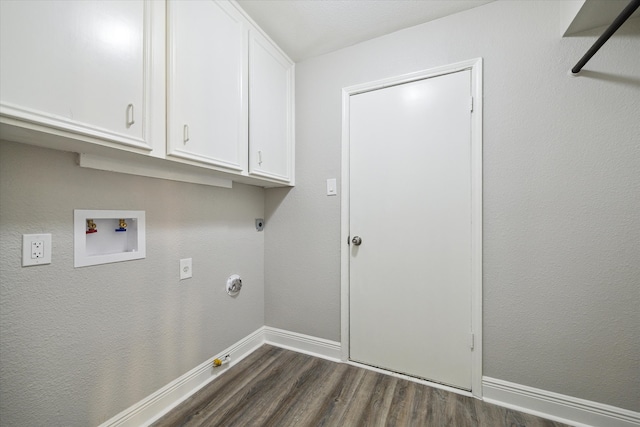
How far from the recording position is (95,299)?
113 centimetres

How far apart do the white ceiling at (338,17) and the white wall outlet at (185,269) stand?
163 centimetres

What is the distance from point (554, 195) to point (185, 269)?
219cm

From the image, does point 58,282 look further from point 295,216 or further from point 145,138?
point 295,216

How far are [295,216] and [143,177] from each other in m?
1.09

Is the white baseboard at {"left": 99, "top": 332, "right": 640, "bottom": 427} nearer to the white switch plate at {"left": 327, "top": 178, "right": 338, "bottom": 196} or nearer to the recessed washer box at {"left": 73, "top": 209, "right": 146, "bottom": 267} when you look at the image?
the recessed washer box at {"left": 73, "top": 209, "right": 146, "bottom": 267}

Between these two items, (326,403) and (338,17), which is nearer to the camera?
(326,403)

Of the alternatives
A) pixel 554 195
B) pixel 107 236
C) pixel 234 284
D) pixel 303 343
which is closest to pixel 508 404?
pixel 554 195

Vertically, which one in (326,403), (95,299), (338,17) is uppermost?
(338,17)

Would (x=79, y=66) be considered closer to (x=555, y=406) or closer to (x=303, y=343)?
(x=303, y=343)

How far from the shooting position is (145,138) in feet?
3.45

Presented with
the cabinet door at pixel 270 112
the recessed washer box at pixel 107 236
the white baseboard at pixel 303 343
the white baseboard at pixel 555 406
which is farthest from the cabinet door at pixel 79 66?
the white baseboard at pixel 555 406

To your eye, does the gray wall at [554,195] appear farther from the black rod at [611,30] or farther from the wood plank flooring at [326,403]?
the wood plank flooring at [326,403]

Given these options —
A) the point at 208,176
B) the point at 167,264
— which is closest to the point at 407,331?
the point at 167,264

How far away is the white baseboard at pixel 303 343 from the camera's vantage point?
1.93 m
